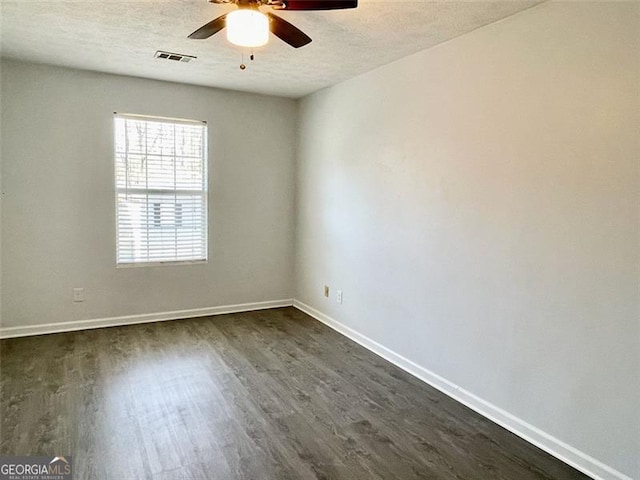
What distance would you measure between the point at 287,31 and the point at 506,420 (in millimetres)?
2543

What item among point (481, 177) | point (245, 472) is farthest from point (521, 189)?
point (245, 472)

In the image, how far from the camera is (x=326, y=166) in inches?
174

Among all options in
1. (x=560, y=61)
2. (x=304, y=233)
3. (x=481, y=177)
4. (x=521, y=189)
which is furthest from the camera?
(x=304, y=233)

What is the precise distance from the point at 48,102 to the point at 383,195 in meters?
3.06

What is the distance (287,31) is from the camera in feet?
7.50

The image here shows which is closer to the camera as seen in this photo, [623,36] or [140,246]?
[623,36]

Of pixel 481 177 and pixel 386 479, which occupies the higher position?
pixel 481 177

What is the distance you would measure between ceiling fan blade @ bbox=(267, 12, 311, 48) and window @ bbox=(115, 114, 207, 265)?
234 centimetres

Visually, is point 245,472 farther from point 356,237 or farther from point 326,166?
point 326,166

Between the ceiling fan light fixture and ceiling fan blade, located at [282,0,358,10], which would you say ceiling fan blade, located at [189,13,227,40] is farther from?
ceiling fan blade, located at [282,0,358,10]

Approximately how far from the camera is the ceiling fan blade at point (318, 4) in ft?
6.40

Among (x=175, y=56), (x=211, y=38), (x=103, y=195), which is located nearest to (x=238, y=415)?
(x=211, y=38)

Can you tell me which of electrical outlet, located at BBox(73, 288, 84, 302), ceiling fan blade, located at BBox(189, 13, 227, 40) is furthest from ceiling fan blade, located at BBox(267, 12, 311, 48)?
electrical outlet, located at BBox(73, 288, 84, 302)

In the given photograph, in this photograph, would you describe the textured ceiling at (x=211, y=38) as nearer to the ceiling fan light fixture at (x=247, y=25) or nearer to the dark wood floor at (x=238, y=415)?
the ceiling fan light fixture at (x=247, y=25)
